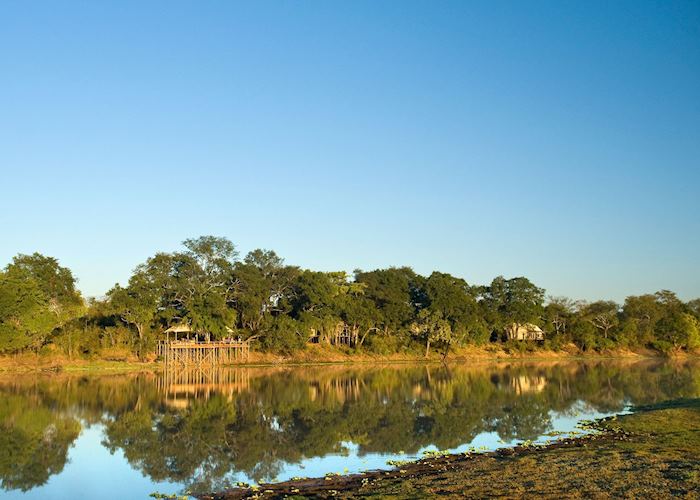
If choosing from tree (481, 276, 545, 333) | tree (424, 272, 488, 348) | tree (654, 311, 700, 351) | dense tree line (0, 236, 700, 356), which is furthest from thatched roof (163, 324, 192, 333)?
tree (654, 311, 700, 351)

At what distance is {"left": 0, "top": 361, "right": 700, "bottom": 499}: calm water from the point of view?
2073cm

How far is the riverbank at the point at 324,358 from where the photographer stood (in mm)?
60281

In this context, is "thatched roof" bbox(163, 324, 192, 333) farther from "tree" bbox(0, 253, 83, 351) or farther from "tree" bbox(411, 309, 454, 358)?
"tree" bbox(411, 309, 454, 358)

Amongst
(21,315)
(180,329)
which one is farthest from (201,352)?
(21,315)

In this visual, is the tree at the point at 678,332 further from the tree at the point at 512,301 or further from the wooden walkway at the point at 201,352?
the wooden walkway at the point at 201,352

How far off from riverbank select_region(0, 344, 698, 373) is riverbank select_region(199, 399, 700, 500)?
155 feet

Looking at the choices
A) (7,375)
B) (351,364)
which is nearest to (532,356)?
(351,364)

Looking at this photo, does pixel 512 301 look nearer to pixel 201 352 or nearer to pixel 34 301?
pixel 201 352

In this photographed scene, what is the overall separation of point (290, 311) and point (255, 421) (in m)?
45.8

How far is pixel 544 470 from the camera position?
1748cm

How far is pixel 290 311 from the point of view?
254 ft

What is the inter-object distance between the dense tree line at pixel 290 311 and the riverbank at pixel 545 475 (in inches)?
1929

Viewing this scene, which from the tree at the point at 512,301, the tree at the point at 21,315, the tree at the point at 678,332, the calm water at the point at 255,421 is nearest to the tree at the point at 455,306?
the tree at the point at 512,301

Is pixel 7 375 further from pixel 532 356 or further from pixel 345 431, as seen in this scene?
pixel 532 356
